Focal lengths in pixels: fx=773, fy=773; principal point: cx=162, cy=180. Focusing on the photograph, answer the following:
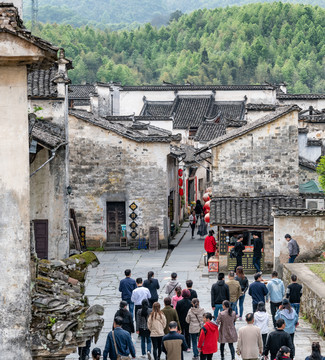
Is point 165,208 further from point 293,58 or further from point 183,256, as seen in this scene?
point 293,58

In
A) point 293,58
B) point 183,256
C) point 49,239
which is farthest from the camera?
point 293,58

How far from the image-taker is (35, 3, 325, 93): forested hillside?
138375mm

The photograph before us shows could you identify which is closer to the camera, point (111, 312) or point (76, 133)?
point (111, 312)

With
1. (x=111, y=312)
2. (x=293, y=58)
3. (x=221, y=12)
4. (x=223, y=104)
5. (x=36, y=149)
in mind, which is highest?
(x=221, y=12)

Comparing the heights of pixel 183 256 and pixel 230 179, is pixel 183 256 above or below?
below

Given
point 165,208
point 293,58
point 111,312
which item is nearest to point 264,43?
point 293,58

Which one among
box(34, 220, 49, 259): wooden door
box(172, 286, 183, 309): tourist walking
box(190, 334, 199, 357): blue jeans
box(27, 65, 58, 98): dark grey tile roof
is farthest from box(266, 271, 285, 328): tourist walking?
box(27, 65, 58, 98): dark grey tile roof

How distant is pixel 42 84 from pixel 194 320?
15709 millimetres

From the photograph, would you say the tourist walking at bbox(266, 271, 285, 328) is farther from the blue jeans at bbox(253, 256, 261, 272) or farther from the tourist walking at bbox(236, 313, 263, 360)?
the blue jeans at bbox(253, 256, 261, 272)

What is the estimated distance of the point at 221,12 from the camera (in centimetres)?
17375

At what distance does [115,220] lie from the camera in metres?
33.0

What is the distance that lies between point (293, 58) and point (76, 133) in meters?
118

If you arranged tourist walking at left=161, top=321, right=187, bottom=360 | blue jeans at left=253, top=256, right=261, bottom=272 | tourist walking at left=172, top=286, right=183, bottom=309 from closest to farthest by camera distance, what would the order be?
1. tourist walking at left=161, top=321, right=187, bottom=360
2. tourist walking at left=172, top=286, right=183, bottom=309
3. blue jeans at left=253, top=256, right=261, bottom=272

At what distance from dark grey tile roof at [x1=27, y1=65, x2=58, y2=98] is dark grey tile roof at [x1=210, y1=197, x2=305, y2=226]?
703 cm
